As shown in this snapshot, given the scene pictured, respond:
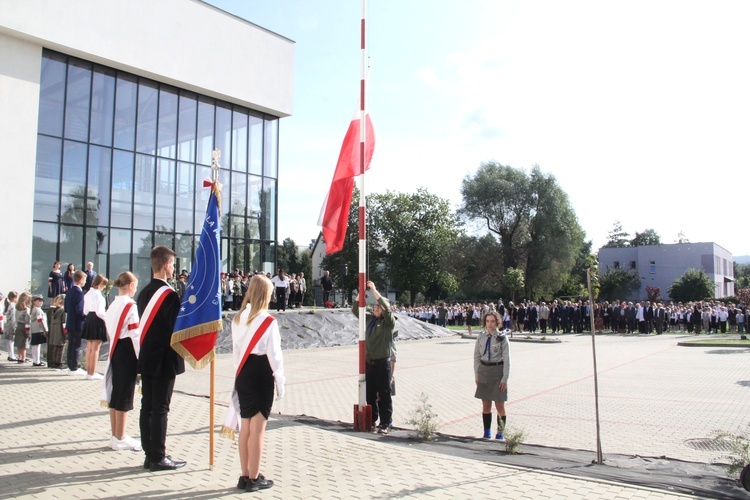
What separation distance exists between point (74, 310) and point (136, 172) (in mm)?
14587

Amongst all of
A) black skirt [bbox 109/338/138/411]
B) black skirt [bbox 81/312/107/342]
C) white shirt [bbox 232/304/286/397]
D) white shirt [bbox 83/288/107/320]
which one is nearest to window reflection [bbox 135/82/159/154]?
white shirt [bbox 83/288/107/320]

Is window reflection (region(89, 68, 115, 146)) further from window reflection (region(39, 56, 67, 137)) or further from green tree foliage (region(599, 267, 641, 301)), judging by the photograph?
green tree foliage (region(599, 267, 641, 301))

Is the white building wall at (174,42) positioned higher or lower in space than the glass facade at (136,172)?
higher

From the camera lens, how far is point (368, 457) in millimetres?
6129

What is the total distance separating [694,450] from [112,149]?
78.0 feet

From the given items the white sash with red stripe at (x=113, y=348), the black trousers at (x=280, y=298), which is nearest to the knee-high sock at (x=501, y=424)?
the white sash with red stripe at (x=113, y=348)

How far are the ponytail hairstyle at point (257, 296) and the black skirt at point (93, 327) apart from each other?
6.81m

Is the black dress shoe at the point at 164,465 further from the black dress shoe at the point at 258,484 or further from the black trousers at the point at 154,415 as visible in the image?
the black dress shoe at the point at 258,484

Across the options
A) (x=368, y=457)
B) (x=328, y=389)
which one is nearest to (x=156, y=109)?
(x=328, y=389)

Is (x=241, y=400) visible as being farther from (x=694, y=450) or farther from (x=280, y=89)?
(x=280, y=89)

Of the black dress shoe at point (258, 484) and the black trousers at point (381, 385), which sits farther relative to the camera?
the black trousers at point (381, 385)

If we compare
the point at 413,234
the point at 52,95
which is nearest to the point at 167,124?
the point at 52,95

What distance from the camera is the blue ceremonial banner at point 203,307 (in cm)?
565

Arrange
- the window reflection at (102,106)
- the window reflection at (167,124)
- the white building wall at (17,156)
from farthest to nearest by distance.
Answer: the window reflection at (167,124)
the window reflection at (102,106)
the white building wall at (17,156)
